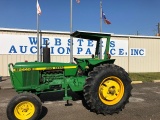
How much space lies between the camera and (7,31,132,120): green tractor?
21.4ft

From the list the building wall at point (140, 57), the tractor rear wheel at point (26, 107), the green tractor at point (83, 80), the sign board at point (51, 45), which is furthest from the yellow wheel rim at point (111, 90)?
the building wall at point (140, 57)

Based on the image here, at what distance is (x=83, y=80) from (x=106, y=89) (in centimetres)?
73

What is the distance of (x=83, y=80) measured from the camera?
23.3 feet

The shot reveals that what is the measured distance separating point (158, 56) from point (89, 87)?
17.3 meters

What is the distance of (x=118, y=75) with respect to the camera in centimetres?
695

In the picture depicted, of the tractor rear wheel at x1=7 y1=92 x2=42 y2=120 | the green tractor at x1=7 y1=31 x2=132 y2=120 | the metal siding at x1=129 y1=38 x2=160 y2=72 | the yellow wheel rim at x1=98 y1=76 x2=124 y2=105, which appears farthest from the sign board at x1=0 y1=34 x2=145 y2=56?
the tractor rear wheel at x1=7 y1=92 x2=42 y2=120

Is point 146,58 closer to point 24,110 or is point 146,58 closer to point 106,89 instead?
point 106,89

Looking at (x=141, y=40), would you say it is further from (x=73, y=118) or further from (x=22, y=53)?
(x=73, y=118)

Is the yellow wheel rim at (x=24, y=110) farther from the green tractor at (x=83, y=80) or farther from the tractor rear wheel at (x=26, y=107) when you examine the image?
the green tractor at (x=83, y=80)

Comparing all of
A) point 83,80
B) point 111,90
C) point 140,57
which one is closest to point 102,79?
point 111,90

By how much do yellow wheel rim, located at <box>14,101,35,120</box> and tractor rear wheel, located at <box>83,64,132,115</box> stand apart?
1.49 metres

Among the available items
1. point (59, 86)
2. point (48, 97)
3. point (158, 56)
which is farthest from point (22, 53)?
point (158, 56)

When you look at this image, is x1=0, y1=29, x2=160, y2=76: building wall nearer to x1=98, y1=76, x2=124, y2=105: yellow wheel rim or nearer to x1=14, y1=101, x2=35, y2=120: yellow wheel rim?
x1=98, y1=76, x2=124, y2=105: yellow wheel rim

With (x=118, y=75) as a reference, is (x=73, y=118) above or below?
below
